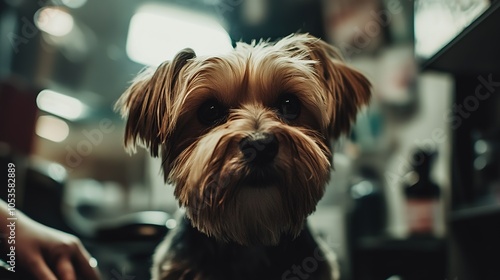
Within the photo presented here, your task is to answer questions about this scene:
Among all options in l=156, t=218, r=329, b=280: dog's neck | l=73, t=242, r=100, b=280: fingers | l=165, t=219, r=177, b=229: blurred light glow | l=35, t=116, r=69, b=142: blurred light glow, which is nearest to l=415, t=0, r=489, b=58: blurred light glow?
l=156, t=218, r=329, b=280: dog's neck

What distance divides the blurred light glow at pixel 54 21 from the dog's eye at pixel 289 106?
32.0 inches

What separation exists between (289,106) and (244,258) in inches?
13.3

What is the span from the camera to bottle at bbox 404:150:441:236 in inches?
67.5

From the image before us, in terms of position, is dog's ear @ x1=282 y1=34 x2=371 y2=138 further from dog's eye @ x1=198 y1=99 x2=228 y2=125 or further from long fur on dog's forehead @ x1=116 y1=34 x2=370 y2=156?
dog's eye @ x1=198 y1=99 x2=228 y2=125

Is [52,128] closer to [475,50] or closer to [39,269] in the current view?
[39,269]

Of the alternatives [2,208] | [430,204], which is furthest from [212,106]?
[430,204]

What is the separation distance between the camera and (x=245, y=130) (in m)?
0.86

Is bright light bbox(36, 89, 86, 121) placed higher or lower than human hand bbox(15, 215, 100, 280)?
higher

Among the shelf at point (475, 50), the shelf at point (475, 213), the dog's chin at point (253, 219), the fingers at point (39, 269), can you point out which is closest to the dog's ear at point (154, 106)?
the dog's chin at point (253, 219)

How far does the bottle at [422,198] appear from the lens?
1714mm

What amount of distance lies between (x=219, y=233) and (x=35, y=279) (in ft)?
1.11

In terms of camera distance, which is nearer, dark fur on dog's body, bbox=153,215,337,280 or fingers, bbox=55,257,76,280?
fingers, bbox=55,257,76,280

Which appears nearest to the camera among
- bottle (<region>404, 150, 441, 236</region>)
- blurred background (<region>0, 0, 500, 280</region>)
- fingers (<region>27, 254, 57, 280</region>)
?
fingers (<region>27, 254, 57, 280</region>)

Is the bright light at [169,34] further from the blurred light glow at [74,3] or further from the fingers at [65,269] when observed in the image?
the fingers at [65,269]
